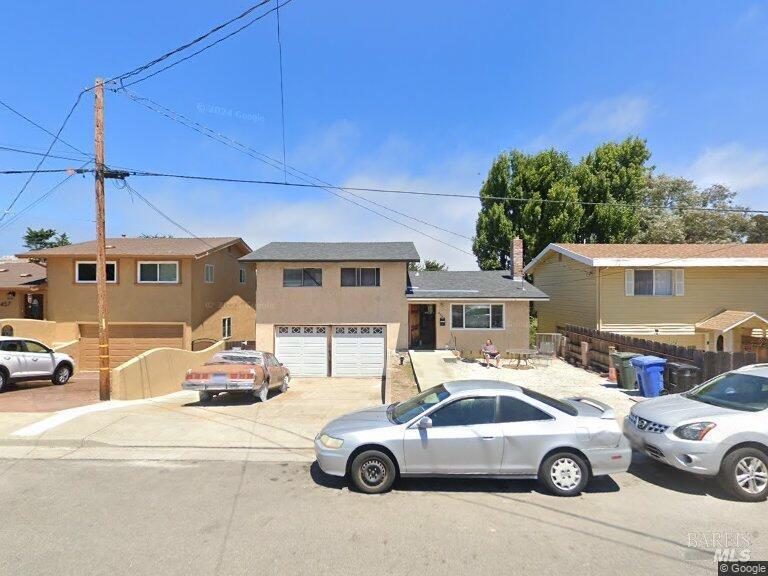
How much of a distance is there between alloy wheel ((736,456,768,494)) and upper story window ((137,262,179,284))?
65.8ft

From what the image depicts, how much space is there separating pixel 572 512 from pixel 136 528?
4772 mm

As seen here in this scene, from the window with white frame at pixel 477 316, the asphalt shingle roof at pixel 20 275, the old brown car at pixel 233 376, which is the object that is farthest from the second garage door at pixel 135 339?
the window with white frame at pixel 477 316

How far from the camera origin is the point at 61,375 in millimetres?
15016

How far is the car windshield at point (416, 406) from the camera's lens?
6031 millimetres

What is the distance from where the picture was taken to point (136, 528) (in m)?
4.67

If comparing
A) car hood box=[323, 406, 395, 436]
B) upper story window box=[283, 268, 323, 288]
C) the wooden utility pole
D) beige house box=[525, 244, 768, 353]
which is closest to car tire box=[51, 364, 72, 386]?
the wooden utility pole

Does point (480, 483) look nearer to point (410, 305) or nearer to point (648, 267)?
point (410, 305)

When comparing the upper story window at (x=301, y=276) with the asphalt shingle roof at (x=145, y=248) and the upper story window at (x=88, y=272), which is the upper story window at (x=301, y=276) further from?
the upper story window at (x=88, y=272)

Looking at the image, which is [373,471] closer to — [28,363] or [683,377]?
[683,377]

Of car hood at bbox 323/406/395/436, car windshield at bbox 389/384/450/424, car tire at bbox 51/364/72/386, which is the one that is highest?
car windshield at bbox 389/384/450/424

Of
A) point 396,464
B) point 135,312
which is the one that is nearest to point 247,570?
point 396,464

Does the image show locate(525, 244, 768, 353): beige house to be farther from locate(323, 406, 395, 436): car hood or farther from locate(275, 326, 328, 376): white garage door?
locate(323, 406, 395, 436): car hood

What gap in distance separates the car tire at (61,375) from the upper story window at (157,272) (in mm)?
5610

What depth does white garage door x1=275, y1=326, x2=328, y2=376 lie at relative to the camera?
765 inches
